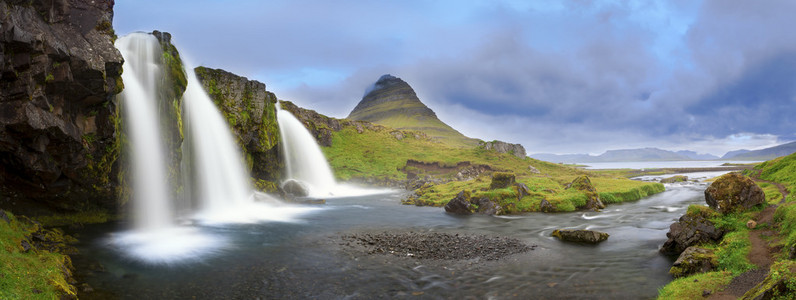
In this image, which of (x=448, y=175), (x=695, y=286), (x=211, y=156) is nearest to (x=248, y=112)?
(x=211, y=156)

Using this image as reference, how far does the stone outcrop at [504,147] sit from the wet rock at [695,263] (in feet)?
348

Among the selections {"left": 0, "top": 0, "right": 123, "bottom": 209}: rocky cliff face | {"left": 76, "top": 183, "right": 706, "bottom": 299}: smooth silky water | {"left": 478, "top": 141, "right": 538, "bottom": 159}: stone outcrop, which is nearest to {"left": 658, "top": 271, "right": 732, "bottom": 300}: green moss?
{"left": 76, "top": 183, "right": 706, "bottom": 299}: smooth silky water

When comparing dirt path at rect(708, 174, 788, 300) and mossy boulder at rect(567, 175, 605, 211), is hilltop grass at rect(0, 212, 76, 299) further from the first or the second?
mossy boulder at rect(567, 175, 605, 211)

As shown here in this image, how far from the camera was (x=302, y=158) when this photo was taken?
79.1m

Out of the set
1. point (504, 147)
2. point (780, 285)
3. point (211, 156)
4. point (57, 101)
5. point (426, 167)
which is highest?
point (504, 147)

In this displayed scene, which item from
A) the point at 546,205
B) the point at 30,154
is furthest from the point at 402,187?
the point at 30,154

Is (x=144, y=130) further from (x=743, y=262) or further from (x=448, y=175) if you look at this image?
(x=448, y=175)

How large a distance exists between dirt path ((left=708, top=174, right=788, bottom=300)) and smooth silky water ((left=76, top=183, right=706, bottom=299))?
8.67 ft

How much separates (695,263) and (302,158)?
72.2 meters

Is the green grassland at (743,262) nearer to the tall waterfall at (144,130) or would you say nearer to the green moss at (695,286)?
the green moss at (695,286)

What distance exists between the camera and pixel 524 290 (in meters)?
14.9

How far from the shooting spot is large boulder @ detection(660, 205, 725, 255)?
18.5 m

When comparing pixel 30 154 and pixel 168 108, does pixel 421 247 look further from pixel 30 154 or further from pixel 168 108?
pixel 168 108

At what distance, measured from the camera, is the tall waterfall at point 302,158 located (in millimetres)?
74562
